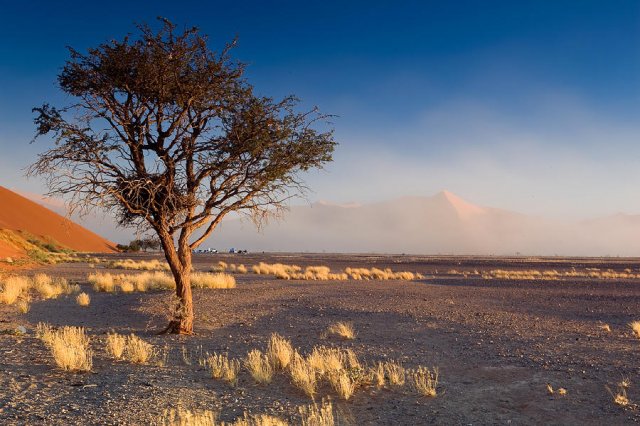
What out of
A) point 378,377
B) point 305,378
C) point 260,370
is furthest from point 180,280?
point 378,377

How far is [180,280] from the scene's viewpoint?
47.3 feet

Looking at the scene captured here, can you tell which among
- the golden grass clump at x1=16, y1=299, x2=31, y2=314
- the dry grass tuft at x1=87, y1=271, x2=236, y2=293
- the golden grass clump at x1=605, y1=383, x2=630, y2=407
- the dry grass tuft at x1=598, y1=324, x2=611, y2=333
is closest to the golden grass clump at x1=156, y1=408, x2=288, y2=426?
the golden grass clump at x1=605, y1=383, x2=630, y2=407

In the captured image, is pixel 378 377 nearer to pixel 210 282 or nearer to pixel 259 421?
pixel 259 421

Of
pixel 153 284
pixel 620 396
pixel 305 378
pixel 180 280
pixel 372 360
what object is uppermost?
pixel 180 280

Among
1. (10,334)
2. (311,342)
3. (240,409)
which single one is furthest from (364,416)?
(10,334)

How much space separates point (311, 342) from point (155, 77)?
8.18 meters

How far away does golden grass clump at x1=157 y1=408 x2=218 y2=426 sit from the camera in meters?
6.64

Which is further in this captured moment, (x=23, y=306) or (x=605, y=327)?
(x=23, y=306)

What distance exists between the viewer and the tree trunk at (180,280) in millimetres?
14078

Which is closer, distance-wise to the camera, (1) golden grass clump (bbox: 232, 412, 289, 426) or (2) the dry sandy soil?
(1) golden grass clump (bbox: 232, 412, 289, 426)

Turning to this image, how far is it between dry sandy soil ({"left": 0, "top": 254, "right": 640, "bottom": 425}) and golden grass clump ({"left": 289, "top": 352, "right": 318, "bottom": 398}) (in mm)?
157

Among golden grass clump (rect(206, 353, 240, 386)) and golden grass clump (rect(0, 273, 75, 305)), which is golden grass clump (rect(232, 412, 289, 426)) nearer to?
golden grass clump (rect(206, 353, 240, 386))

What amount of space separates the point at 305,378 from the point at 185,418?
262cm

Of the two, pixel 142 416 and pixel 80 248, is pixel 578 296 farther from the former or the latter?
pixel 80 248
